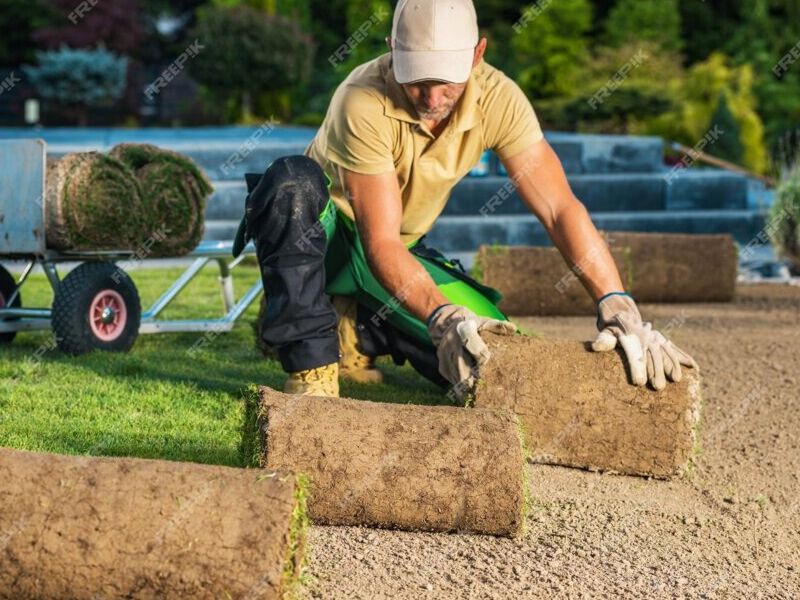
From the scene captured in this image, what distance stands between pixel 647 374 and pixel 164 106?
2202cm

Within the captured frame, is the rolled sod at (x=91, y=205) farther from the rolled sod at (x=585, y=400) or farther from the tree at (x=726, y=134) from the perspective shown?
the tree at (x=726, y=134)

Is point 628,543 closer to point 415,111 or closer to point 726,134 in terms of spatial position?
point 415,111

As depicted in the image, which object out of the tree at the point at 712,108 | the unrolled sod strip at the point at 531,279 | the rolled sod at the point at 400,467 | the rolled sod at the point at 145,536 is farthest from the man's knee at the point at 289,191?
the tree at the point at 712,108

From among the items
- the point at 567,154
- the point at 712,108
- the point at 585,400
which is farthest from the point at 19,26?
the point at 585,400

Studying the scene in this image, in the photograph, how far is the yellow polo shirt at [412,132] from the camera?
4.23 meters

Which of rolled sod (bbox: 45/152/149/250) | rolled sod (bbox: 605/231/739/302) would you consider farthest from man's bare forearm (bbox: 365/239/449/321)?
rolled sod (bbox: 605/231/739/302)

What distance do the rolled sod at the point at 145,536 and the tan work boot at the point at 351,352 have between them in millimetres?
2324

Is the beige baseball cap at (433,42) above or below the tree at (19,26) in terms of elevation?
below

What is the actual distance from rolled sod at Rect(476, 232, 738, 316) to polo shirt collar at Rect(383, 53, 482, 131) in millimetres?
3435

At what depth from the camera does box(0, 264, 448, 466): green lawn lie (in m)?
3.91

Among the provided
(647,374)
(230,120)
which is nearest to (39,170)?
(647,374)

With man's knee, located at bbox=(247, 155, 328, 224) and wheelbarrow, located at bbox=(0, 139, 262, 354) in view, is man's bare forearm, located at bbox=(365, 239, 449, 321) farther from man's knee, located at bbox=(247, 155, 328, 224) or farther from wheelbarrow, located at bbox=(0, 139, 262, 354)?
wheelbarrow, located at bbox=(0, 139, 262, 354)

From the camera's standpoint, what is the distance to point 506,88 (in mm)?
4438

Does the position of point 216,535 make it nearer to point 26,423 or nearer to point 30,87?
point 26,423
